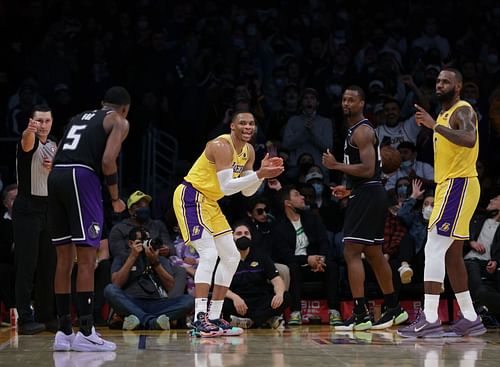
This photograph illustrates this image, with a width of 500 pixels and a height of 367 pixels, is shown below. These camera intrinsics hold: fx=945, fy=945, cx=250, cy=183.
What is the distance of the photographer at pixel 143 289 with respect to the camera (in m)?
9.81

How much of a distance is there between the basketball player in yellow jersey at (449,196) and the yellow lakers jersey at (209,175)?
173 centimetres

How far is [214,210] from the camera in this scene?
28.8 feet

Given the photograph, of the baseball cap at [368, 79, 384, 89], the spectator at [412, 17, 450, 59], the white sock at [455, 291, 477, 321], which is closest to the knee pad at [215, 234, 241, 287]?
the white sock at [455, 291, 477, 321]

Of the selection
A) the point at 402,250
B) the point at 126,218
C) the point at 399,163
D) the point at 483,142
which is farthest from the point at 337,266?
the point at 483,142

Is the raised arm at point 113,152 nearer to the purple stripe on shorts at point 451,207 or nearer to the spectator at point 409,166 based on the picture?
the purple stripe on shorts at point 451,207

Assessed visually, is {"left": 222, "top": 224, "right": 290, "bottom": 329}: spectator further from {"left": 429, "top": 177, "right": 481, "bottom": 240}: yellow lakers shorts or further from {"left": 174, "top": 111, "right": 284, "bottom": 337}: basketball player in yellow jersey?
{"left": 429, "top": 177, "right": 481, "bottom": 240}: yellow lakers shorts

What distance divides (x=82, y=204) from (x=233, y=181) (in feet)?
5.50

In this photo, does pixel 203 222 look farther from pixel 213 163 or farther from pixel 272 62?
pixel 272 62

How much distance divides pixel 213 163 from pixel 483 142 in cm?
556

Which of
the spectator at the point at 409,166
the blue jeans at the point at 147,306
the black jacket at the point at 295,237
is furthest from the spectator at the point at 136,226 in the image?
the spectator at the point at 409,166

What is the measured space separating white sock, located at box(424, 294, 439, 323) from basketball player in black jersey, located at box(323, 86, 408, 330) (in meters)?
1.02

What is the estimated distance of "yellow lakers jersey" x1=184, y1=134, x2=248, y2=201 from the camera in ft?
28.6

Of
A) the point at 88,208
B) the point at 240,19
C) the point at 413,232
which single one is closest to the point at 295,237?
the point at 413,232

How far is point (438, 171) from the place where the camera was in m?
8.30
